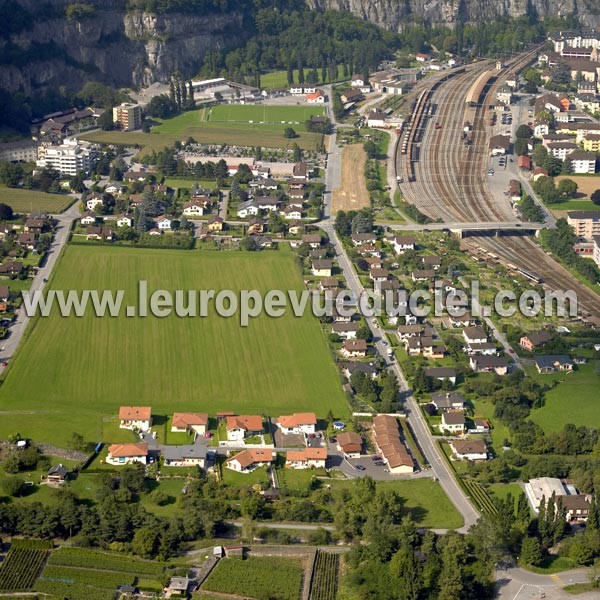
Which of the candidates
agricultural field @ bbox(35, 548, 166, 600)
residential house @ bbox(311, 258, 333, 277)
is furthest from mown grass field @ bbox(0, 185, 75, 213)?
agricultural field @ bbox(35, 548, 166, 600)

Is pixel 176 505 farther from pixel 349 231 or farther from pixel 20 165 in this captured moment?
pixel 20 165

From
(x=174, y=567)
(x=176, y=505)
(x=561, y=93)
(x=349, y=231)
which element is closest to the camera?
(x=174, y=567)

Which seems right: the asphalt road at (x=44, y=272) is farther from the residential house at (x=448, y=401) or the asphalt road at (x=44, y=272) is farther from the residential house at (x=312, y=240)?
the residential house at (x=448, y=401)

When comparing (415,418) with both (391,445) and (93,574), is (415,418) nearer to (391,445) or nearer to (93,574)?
(391,445)

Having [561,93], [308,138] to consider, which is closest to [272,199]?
[308,138]

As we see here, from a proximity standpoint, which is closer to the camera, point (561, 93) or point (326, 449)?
point (326, 449)

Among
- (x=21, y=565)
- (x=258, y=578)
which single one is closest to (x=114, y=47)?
(x=21, y=565)

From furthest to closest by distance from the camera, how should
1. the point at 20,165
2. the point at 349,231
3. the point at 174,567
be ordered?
the point at 20,165, the point at 349,231, the point at 174,567
